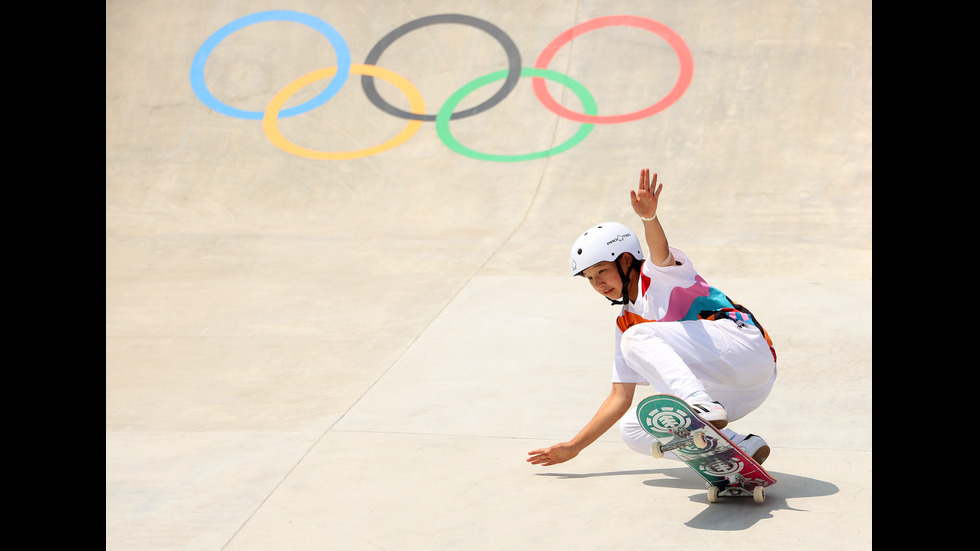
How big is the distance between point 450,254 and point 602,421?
496 cm

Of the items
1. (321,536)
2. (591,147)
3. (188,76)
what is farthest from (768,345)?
(188,76)

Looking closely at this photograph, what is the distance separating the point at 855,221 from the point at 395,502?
21.8 ft

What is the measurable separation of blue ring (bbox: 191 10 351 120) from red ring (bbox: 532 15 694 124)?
2.57 metres

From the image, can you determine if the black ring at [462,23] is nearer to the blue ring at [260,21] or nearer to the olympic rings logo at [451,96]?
the olympic rings logo at [451,96]

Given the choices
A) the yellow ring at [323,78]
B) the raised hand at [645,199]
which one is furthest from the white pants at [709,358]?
the yellow ring at [323,78]

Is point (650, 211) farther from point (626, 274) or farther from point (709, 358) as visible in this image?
point (709, 358)

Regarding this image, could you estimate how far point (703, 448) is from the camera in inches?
Answer: 146

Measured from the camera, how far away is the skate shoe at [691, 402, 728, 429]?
139 inches

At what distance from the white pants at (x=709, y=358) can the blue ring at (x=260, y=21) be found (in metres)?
8.75

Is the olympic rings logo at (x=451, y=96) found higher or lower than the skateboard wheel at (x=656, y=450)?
higher

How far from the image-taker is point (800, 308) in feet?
23.3

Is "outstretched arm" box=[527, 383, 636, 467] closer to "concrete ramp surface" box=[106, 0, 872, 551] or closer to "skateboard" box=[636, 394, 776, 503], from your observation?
"concrete ramp surface" box=[106, 0, 872, 551]

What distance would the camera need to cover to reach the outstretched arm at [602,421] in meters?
4.18

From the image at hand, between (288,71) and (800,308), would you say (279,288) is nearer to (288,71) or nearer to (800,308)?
(800,308)
